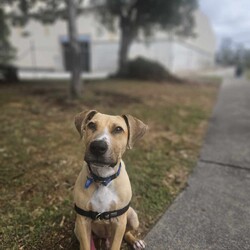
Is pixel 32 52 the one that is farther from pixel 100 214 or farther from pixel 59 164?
pixel 100 214

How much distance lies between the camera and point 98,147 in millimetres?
1954

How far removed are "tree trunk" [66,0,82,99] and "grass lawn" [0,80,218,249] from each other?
0.56 m

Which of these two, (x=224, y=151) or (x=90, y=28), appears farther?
(x=90, y=28)

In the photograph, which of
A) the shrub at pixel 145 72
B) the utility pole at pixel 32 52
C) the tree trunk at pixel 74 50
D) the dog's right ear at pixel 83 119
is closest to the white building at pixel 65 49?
the utility pole at pixel 32 52

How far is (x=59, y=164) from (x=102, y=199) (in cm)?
198

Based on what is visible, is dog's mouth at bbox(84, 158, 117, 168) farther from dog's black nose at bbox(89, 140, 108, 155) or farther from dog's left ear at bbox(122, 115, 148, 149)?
dog's left ear at bbox(122, 115, 148, 149)

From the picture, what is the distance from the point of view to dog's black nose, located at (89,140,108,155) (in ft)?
6.41

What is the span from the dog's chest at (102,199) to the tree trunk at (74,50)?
610cm

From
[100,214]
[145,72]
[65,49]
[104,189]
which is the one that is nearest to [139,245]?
[100,214]

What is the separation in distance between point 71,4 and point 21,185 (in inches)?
232

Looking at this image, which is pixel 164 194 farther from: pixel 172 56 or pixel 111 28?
pixel 172 56

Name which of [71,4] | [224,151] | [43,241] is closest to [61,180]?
[43,241]

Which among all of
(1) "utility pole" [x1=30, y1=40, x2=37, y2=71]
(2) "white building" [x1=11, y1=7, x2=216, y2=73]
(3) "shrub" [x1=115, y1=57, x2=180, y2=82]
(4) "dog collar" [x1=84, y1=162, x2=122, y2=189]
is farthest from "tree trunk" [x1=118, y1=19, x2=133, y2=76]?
(1) "utility pole" [x1=30, y1=40, x2=37, y2=71]

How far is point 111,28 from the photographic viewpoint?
1770 cm
